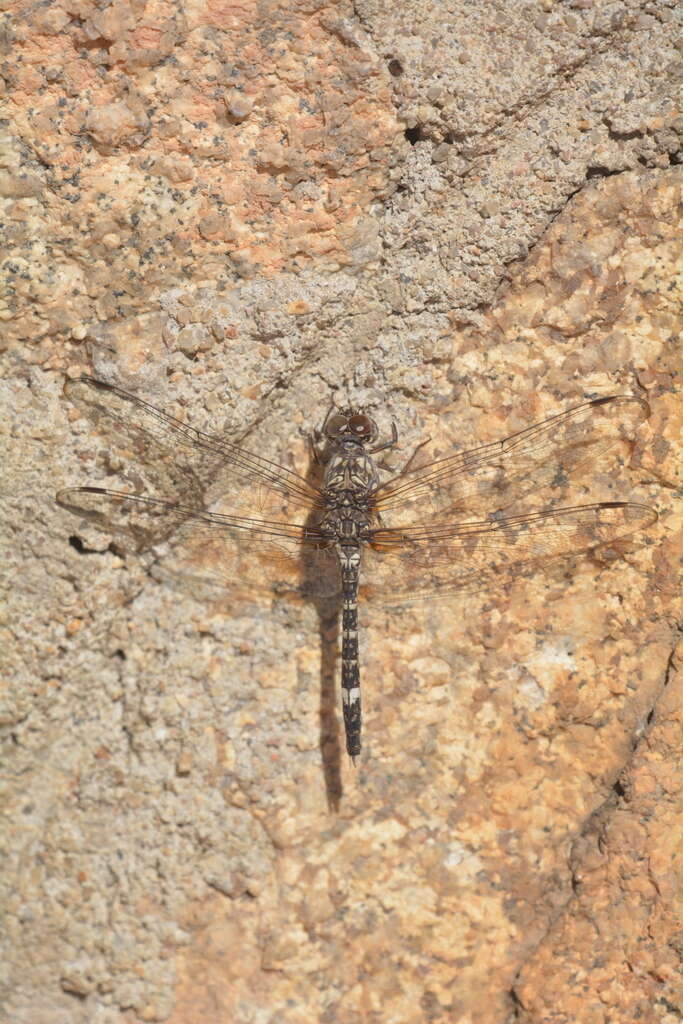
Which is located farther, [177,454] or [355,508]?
[355,508]

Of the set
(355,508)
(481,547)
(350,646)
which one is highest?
(355,508)

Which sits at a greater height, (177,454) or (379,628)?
(177,454)

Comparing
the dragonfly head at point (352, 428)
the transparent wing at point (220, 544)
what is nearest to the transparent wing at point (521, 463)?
the dragonfly head at point (352, 428)

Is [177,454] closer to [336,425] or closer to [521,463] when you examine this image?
[336,425]

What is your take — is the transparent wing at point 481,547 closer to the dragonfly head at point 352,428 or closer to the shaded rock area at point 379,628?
the shaded rock area at point 379,628

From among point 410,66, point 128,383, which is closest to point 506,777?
point 128,383

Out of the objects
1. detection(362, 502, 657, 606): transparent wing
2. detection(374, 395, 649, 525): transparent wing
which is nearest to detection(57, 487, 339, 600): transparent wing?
detection(362, 502, 657, 606): transparent wing

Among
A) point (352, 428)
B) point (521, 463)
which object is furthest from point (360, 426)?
point (521, 463)
